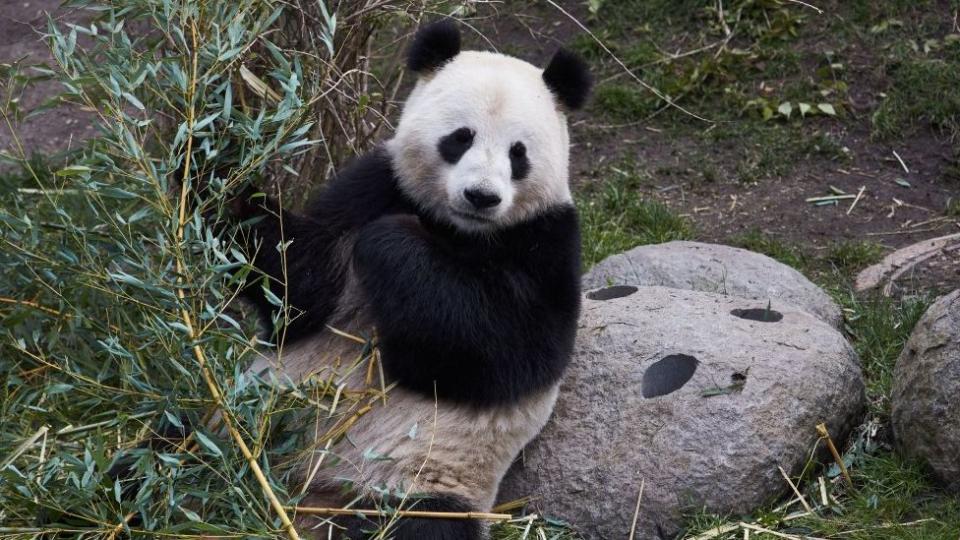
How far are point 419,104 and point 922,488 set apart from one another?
260 cm

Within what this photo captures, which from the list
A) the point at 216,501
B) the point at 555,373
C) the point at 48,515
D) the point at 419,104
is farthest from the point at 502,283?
the point at 48,515

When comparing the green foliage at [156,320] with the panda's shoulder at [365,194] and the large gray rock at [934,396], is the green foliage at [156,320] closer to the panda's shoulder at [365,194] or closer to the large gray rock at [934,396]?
the panda's shoulder at [365,194]

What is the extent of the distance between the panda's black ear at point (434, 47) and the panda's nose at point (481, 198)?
0.72 metres

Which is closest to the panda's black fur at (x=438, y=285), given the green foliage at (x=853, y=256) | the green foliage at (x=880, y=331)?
the green foliage at (x=880, y=331)

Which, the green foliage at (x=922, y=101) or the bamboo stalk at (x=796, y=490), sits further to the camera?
the green foliage at (x=922, y=101)

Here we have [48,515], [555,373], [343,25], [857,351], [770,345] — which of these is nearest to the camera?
[48,515]

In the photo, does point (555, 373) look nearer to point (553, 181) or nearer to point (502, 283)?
point (502, 283)

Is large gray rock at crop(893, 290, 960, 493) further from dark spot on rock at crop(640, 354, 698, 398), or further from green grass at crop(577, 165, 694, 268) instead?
green grass at crop(577, 165, 694, 268)

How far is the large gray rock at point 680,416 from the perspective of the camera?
4.41 meters

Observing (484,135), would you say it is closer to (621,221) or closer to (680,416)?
(680,416)

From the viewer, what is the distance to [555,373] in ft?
14.1

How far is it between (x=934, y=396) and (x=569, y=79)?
194 centimetres

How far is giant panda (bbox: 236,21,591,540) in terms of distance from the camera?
13.3ft

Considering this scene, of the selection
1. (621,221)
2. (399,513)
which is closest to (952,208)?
(621,221)
